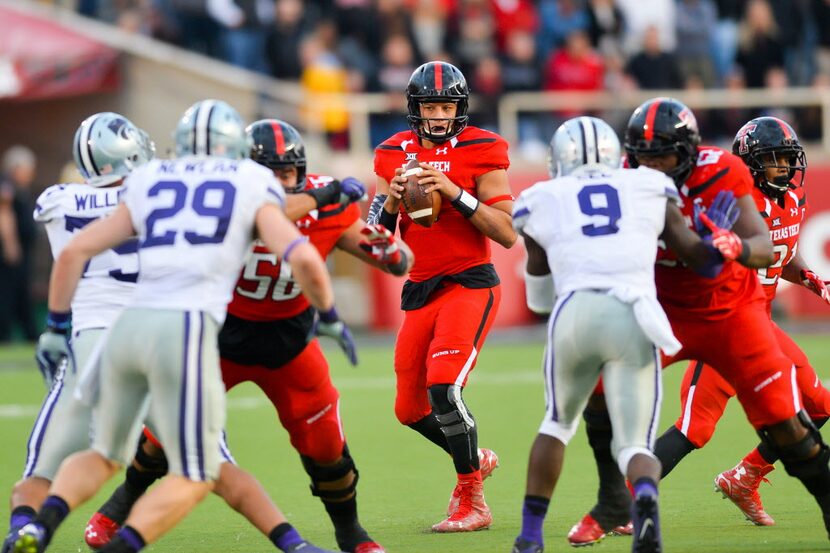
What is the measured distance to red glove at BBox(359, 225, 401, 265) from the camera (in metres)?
5.92

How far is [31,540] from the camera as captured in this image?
16.9 ft

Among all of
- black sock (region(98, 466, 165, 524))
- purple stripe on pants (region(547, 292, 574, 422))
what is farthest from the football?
black sock (region(98, 466, 165, 524))

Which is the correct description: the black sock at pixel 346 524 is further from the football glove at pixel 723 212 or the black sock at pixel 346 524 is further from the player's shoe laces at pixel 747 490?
the football glove at pixel 723 212

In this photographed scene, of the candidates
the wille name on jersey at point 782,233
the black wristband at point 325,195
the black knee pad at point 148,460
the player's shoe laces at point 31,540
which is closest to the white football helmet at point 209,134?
the black wristband at point 325,195

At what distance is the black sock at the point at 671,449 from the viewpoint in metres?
6.46

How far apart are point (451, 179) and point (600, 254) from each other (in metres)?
1.74

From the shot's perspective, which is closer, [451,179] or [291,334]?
[291,334]

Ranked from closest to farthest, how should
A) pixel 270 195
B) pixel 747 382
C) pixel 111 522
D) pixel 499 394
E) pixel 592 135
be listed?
pixel 270 195, pixel 592 135, pixel 747 382, pixel 111 522, pixel 499 394

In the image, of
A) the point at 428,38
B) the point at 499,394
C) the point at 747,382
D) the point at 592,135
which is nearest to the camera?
the point at 592,135

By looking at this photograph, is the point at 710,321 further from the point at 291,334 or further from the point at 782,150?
the point at 291,334

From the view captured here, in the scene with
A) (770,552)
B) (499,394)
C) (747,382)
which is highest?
(747,382)

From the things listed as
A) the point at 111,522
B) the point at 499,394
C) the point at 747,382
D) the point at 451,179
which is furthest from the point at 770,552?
the point at 499,394

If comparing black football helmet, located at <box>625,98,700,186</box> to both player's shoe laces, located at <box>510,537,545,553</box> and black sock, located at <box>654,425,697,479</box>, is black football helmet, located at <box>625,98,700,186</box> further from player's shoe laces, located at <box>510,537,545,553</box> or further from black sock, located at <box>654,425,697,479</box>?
player's shoe laces, located at <box>510,537,545,553</box>

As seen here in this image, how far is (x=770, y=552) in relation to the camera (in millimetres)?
5980
